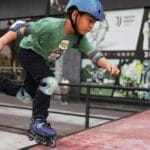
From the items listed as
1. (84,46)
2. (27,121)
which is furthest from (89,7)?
(27,121)

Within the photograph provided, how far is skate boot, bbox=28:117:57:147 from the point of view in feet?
12.1

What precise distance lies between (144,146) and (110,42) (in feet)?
31.0

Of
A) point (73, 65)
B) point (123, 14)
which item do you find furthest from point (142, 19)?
point (73, 65)

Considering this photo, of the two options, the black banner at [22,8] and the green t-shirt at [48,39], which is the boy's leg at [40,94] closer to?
the green t-shirt at [48,39]

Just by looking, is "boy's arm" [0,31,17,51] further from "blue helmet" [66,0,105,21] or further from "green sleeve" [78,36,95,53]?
"green sleeve" [78,36,95,53]

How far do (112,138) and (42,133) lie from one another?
2.19 ft

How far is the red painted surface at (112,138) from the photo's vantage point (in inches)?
144

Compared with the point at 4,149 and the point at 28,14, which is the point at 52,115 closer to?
the point at 4,149

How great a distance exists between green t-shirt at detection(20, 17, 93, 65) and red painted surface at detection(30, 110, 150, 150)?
746 mm

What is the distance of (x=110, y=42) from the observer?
512 inches

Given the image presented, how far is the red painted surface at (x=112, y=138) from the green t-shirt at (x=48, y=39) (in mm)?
746

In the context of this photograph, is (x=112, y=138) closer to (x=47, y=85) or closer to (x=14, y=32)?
(x=47, y=85)

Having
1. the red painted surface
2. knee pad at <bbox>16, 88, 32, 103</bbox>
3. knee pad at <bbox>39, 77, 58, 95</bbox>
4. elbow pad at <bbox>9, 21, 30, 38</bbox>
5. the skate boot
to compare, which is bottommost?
the red painted surface

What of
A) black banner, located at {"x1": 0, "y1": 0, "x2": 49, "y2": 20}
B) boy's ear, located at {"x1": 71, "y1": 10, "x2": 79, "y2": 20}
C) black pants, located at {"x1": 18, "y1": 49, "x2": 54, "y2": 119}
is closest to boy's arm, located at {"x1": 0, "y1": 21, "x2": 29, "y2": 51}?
black pants, located at {"x1": 18, "y1": 49, "x2": 54, "y2": 119}
